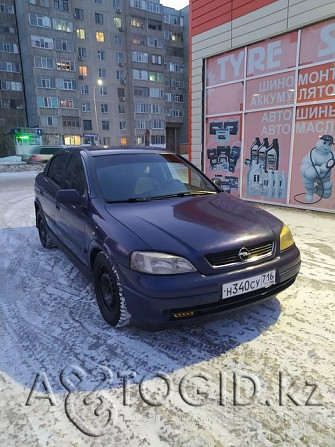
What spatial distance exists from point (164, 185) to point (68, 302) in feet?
5.34

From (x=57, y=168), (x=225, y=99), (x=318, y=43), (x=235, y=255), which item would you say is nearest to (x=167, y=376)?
(x=235, y=255)

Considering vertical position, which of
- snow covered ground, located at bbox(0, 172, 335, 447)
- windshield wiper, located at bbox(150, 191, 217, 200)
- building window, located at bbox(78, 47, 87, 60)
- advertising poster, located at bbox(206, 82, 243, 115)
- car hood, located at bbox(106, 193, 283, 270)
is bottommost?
snow covered ground, located at bbox(0, 172, 335, 447)

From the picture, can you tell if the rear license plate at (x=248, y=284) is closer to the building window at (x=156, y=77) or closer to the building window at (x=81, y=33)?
the building window at (x=81, y=33)

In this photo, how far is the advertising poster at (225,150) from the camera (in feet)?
29.7

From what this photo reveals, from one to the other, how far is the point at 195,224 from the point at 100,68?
47.9 meters

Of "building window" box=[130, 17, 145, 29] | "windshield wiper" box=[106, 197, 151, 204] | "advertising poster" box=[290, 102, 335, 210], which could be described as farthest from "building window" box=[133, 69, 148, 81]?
"windshield wiper" box=[106, 197, 151, 204]

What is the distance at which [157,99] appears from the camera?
4928 centimetres

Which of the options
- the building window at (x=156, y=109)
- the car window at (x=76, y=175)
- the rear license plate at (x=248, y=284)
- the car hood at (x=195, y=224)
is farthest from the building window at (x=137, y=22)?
the rear license plate at (x=248, y=284)

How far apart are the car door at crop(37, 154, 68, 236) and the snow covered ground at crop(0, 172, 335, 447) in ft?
4.29

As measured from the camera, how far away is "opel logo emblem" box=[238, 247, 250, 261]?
2525 mm

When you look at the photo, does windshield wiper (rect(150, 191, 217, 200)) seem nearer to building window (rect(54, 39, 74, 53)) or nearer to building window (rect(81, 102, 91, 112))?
building window (rect(81, 102, 91, 112))

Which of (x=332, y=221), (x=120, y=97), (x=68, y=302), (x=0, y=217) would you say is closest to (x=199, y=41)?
(x=332, y=221)

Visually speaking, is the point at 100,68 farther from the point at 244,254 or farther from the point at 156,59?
the point at 244,254

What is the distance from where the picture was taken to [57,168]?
4.62 metres
